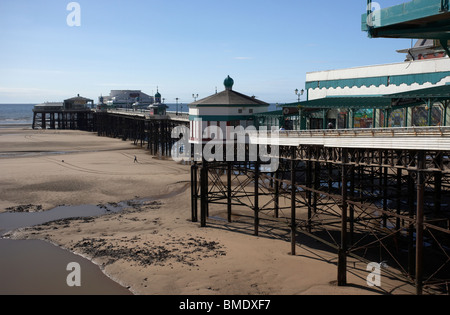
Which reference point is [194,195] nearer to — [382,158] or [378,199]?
[378,199]

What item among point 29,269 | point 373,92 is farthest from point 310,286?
point 373,92

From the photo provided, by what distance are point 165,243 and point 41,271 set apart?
6.21 m

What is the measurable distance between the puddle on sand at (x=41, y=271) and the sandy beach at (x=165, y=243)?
58 centimetres

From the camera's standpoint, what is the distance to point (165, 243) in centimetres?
2347

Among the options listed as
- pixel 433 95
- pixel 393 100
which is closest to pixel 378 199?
pixel 393 100

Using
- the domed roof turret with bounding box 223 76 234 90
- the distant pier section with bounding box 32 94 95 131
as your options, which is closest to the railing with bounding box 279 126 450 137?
the domed roof turret with bounding box 223 76 234 90

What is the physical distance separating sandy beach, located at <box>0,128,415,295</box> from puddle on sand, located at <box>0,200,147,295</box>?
0.58m

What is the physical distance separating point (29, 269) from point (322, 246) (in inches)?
571

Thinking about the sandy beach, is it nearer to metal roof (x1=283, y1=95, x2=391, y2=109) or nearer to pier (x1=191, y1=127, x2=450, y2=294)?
pier (x1=191, y1=127, x2=450, y2=294)

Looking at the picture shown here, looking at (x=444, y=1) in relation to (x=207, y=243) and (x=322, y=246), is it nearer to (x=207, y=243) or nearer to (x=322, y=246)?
Answer: (x=322, y=246)

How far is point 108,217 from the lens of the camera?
1156 inches

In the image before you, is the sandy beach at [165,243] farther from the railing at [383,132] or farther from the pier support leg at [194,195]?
the railing at [383,132]

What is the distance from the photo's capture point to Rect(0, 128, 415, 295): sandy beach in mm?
18219
